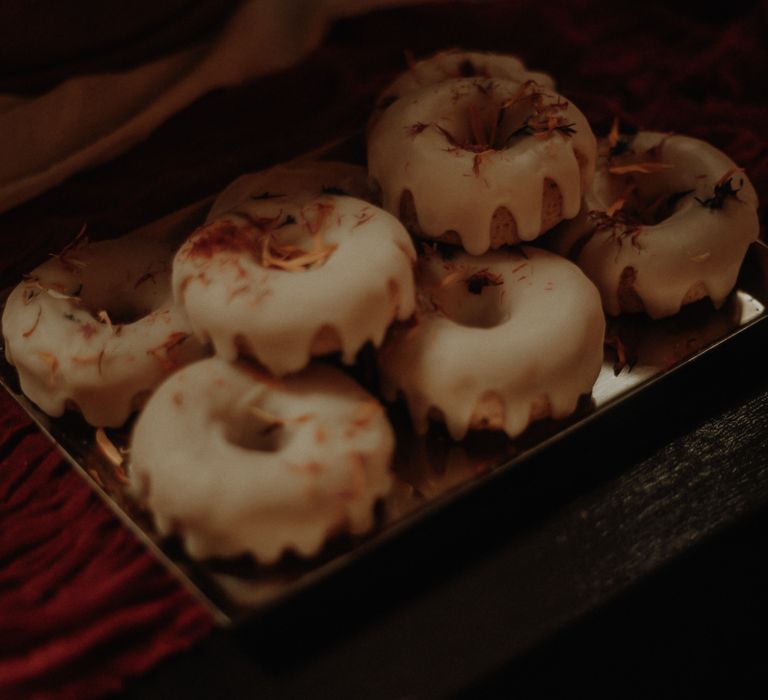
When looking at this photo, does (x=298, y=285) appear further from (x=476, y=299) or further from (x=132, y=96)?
(x=132, y=96)

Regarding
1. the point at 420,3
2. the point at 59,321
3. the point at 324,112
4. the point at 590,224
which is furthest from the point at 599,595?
the point at 420,3

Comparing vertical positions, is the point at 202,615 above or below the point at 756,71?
above

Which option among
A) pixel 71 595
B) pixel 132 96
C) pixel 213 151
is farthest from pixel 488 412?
pixel 132 96

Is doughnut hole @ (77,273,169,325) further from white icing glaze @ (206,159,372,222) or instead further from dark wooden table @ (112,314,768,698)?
dark wooden table @ (112,314,768,698)

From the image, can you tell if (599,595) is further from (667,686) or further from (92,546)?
(92,546)

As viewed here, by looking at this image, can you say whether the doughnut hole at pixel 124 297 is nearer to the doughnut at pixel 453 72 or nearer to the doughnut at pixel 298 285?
the doughnut at pixel 298 285

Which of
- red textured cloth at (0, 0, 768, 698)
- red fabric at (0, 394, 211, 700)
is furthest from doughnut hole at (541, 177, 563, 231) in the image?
red fabric at (0, 394, 211, 700)
